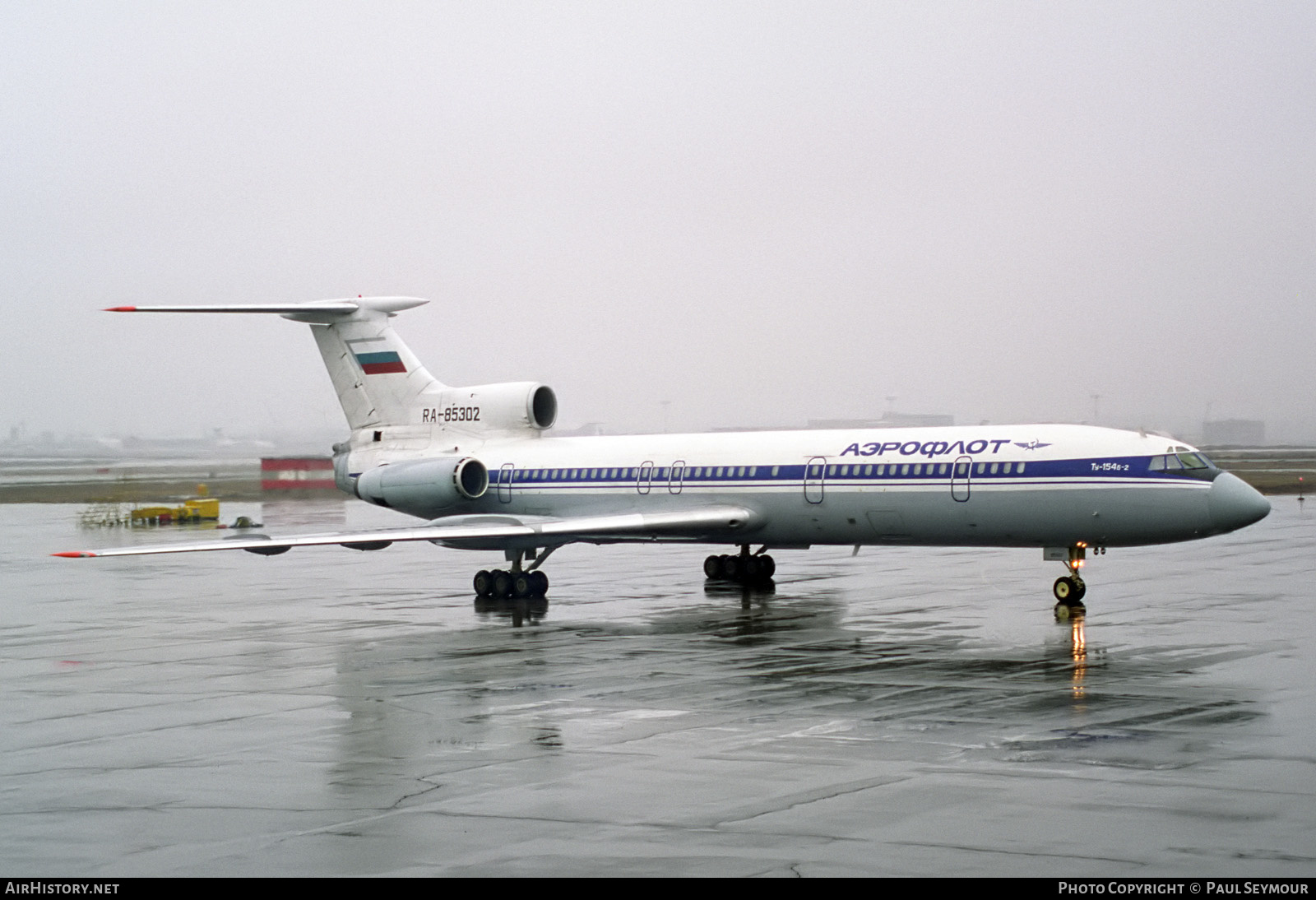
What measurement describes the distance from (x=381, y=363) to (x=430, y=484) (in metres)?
3.70

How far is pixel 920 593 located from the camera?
86.1 feet

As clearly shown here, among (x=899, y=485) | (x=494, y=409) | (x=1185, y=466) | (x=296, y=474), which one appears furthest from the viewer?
(x=296, y=474)

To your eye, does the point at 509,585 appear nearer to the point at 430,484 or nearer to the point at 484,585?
the point at 484,585

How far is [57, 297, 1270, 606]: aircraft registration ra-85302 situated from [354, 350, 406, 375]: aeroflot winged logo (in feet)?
0.08

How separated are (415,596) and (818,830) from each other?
18.5 metres

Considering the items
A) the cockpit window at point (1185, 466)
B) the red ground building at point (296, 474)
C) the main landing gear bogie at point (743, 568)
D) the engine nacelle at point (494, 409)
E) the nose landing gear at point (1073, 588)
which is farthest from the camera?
the red ground building at point (296, 474)

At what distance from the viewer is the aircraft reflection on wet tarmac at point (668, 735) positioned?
30.3ft

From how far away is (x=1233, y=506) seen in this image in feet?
71.7

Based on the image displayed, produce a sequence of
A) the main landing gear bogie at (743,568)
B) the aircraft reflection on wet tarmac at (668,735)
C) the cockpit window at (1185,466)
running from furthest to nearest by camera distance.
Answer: the main landing gear bogie at (743,568), the cockpit window at (1185,466), the aircraft reflection on wet tarmac at (668,735)

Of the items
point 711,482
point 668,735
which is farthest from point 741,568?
point 668,735

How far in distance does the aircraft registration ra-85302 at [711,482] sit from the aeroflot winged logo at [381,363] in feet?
0.08

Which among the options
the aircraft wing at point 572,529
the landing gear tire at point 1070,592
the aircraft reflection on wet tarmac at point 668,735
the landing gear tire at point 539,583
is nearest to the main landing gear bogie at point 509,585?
the landing gear tire at point 539,583

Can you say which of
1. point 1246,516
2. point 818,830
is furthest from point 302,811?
point 1246,516

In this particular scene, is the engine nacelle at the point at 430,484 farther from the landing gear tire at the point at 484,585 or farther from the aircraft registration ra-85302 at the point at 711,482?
the landing gear tire at the point at 484,585
